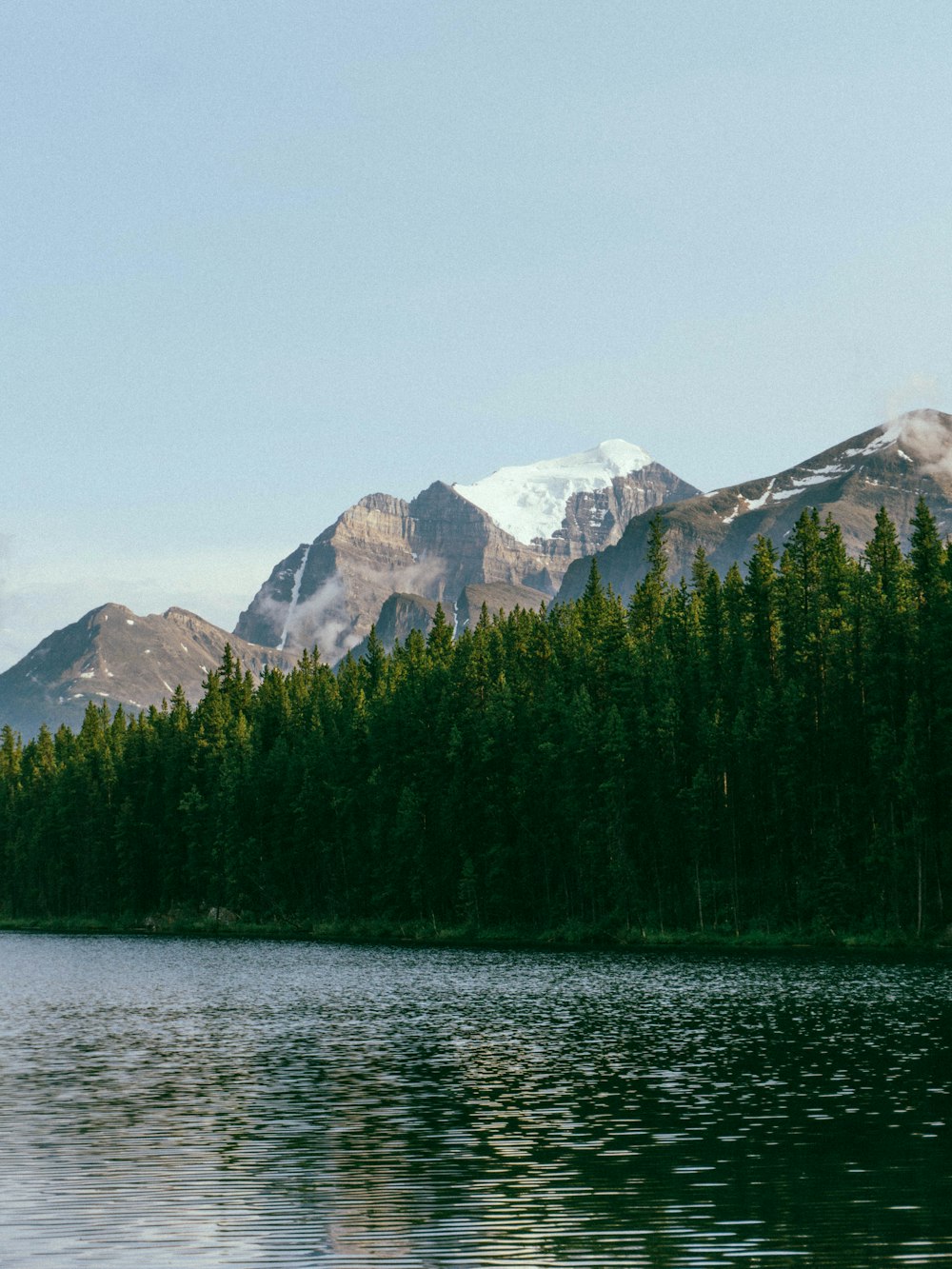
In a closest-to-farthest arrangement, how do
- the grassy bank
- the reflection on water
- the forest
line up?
the reflection on water < the grassy bank < the forest

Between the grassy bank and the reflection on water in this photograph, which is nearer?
the reflection on water

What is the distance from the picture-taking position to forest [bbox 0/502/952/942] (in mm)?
97562

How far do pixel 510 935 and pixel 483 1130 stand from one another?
297ft

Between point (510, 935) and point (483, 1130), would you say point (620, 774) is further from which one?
point (483, 1130)

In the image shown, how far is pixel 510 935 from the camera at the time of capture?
388 ft

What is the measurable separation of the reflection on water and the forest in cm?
3968

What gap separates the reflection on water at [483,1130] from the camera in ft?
64.8

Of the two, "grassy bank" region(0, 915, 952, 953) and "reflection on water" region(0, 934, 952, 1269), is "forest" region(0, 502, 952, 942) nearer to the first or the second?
"grassy bank" region(0, 915, 952, 953)

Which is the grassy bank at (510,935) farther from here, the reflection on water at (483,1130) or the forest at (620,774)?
the reflection on water at (483,1130)

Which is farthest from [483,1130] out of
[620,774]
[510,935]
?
[510,935]

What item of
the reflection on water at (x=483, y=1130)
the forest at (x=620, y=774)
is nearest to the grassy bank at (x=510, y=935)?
→ the forest at (x=620, y=774)

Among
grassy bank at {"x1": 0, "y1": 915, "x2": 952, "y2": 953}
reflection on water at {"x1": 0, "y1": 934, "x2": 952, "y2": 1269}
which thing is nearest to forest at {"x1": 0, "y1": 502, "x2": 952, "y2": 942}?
grassy bank at {"x1": 0, "y1": 915, "x2": 952, "y2": 953}

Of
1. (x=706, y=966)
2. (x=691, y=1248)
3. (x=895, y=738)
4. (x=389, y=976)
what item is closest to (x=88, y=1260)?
(x=691, y=1248)

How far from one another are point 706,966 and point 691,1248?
60707mm
